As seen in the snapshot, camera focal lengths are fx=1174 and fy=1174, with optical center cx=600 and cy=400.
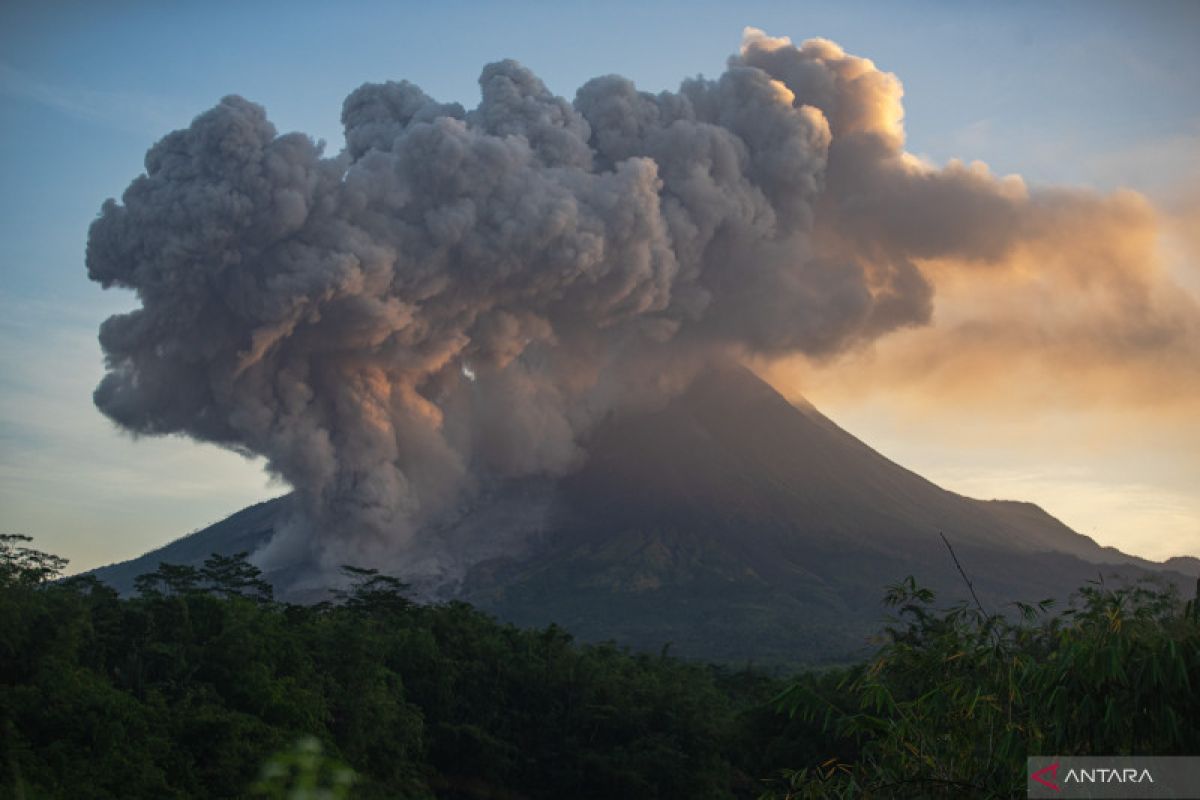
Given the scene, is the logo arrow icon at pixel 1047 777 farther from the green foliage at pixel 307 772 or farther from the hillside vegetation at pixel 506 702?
the green foliage at pixel 307 772

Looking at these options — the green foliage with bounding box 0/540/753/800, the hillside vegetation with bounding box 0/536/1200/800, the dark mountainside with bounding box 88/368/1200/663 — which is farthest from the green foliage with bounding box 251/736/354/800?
the dark mountainside with bounding box 88/368/1200/663

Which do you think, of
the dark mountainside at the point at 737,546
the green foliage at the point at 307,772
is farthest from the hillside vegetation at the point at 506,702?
the dark mountainside at the point at 737,546

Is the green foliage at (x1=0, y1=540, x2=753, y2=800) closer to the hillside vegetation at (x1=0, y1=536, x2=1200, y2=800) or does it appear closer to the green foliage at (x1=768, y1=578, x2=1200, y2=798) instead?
the hillside vegetation at (x1=0, y1=536, x2=1200, y2=800)

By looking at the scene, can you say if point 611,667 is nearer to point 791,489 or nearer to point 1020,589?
point 1020,589

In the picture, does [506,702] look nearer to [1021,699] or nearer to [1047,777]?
[1021,699]

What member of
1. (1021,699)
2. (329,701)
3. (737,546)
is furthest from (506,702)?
(737,546)

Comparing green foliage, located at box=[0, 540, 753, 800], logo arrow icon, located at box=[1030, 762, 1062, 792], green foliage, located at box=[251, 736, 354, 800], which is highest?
green foliage, located at box=[251, 736, 354, 800]

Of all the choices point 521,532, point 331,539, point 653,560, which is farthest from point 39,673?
point 521,532
